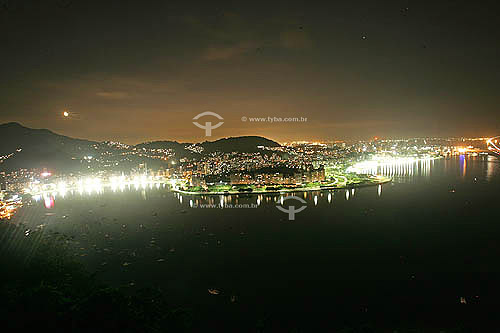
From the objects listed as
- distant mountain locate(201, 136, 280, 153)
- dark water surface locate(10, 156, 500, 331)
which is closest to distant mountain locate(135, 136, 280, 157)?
distant mountain locate(201, 136, 280, 153)

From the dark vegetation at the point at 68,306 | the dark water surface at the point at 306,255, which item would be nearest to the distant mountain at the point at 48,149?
the dark water surface at the point at 306,255

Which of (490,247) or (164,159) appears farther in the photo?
(164,159)

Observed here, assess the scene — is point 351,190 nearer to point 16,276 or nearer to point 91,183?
point 16,276

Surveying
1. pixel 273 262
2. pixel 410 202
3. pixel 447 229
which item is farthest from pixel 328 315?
pixel 410 202

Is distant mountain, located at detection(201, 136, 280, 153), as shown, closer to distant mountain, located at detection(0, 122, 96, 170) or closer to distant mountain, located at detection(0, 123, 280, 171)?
distant mountain, located at detection(0, 123, 280, 171)

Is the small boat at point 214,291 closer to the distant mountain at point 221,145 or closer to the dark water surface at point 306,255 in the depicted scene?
the dark water surface at point 306,255
